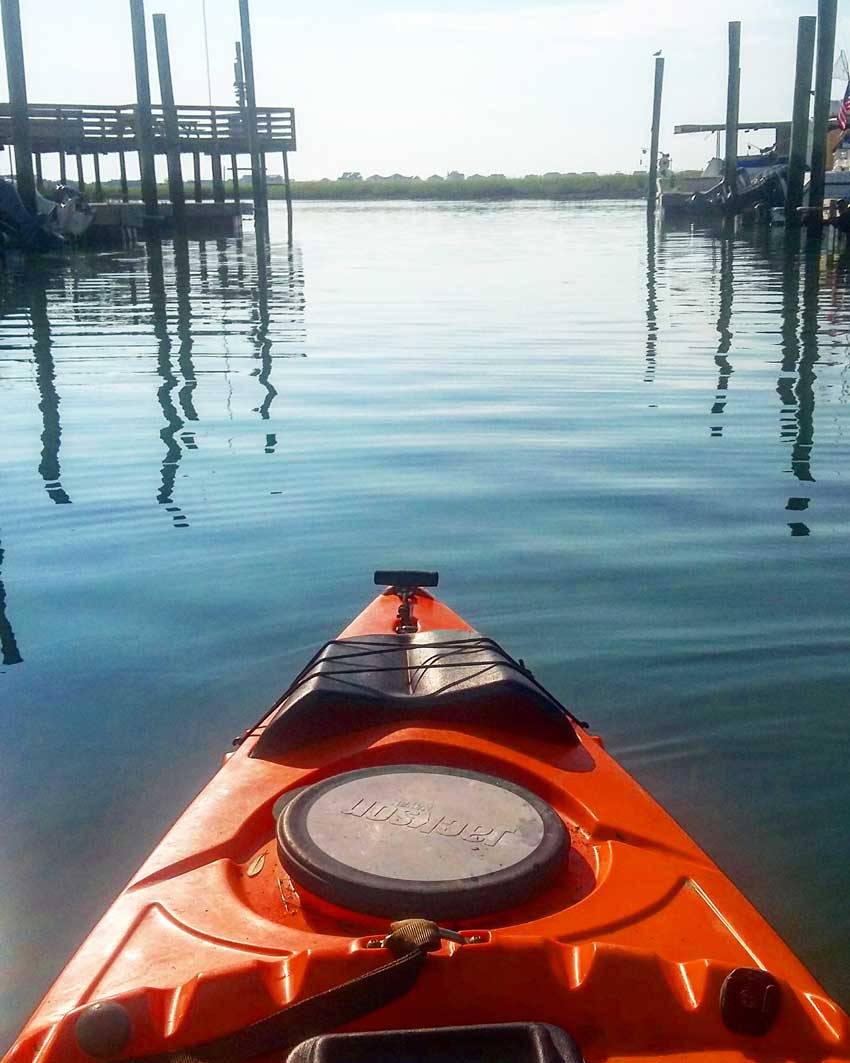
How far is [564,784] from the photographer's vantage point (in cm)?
283

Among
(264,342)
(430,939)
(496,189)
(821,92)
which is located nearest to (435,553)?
(430,939)

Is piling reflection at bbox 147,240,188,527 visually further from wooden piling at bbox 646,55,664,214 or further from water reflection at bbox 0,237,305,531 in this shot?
wooden piling at bbox 646,55,664,214

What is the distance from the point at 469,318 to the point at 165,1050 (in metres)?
13.5

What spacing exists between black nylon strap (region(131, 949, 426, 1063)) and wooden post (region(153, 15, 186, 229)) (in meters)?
30.3

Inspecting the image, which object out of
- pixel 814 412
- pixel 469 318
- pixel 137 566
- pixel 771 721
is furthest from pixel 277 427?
pixel 469 318

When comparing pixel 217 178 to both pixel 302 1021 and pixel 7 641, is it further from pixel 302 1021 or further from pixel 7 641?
pixel 302 1021

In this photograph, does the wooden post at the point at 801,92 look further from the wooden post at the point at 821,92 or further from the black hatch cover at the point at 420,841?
the black hatch cover at the point at 420,841

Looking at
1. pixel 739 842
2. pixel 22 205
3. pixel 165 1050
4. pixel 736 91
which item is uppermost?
pixel 736 91

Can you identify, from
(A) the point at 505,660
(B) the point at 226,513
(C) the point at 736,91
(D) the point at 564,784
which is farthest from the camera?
(C) the point at 736,91

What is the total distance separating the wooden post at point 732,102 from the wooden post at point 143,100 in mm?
14662

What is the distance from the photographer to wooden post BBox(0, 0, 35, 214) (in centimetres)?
2192

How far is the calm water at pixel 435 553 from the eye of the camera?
3709 millimetres

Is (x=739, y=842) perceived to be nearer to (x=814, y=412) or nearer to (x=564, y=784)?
(x=564, y=784)

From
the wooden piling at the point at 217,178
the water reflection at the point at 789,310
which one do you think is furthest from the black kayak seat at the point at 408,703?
the wooden piling at the point at 217,178
